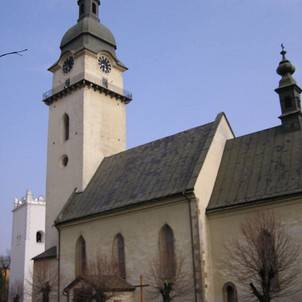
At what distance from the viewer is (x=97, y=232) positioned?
31000mm

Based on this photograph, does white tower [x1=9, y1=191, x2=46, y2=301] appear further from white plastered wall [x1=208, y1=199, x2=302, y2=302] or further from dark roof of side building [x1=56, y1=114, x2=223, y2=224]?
white plastered wall [x1=208, y1=199, x2=302, y2=302]

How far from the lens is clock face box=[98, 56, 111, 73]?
4069 centimetres

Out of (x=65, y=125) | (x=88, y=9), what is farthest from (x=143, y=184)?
(x=88, y=9)

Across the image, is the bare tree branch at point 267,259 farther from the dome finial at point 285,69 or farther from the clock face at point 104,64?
the clock face at point 104,64

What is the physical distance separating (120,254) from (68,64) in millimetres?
18380

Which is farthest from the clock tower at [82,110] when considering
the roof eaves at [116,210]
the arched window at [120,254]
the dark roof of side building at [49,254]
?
the arched window at [120,254]

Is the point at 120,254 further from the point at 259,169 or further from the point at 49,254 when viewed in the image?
the point at 259,169

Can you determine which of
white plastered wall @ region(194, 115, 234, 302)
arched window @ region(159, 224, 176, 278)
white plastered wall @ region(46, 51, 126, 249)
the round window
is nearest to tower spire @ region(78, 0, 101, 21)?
white plastered wall @ region(46, 51, 126, 249)

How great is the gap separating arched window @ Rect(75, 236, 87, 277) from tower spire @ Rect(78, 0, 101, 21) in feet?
68.2

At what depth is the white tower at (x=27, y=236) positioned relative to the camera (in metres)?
56.0

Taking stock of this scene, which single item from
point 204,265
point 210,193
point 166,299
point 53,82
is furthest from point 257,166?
point 53,82

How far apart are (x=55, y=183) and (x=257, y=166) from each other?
17.1 meters

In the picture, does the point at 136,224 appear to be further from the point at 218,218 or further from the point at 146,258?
the point at 218,218

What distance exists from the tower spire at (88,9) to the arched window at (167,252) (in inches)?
912
